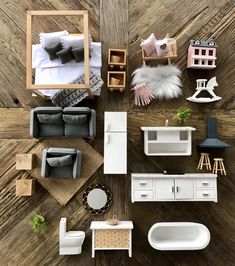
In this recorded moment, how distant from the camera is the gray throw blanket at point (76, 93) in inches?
81.2

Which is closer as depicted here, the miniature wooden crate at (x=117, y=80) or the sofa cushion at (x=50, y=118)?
the sofa cushion at (x=50, y=118)

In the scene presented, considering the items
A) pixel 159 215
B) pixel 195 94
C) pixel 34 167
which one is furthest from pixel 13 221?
pixel 195 94

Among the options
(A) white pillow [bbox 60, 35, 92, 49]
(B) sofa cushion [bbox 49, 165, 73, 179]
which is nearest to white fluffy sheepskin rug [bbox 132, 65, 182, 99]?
(A) white pillow [bbox 60, 35, 92, 49]

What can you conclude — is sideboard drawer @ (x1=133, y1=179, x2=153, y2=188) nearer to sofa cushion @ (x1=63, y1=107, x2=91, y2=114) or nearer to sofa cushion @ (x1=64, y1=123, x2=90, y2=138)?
sofa cushion @ (x1=64, y1=123, x2=90, y2=138)

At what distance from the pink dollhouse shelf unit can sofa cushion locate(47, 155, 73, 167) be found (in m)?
1.07

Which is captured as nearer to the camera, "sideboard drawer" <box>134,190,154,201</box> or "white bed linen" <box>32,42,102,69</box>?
"sideboard drawer" <box>134,190,154,201</box>

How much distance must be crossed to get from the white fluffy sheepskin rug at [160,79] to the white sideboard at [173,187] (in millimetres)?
599

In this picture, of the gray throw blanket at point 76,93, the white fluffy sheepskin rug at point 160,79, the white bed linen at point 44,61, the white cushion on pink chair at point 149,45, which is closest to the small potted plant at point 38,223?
the gray throw blanket at point 76,93

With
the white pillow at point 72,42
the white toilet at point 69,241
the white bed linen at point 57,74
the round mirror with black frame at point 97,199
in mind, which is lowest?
the white toilet at point 69,241

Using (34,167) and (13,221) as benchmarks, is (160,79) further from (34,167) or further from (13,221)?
(13,221)

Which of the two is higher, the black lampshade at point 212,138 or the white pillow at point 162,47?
the white pillow at point 162,47

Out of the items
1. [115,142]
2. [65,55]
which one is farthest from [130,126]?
[65,55]

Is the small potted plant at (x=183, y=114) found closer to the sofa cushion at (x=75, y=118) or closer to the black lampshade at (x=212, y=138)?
the black lampshade at (x=212, y=138)

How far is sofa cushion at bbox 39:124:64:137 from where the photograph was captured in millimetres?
2066
